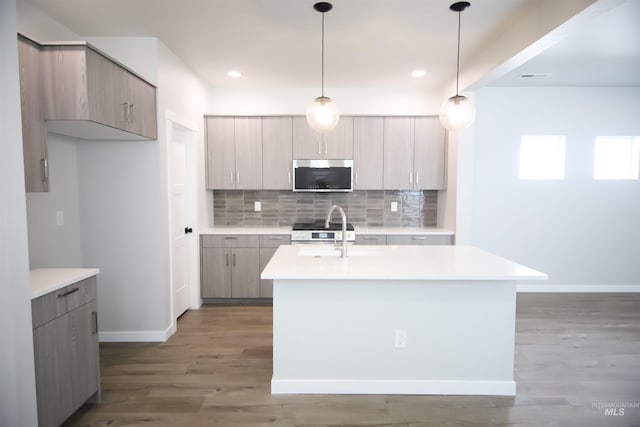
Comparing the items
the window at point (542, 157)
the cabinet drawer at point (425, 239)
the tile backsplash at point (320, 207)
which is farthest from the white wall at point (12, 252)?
the window at point (542, 157)

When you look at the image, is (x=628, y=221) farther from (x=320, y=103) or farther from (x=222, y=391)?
(x=222, y=391)

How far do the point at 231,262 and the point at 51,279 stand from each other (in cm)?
224

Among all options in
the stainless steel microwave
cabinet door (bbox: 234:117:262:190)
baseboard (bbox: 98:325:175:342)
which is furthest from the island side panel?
cabinet door (bbox: 234:117:262:190)

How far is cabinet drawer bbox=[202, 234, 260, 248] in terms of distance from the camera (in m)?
4.10

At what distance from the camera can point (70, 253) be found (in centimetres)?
293

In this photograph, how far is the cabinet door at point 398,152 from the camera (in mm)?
4332

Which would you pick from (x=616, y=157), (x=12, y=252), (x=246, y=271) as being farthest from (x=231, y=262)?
(x=616, y=157)

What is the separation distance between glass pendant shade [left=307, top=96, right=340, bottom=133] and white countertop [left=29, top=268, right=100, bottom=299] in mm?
1739

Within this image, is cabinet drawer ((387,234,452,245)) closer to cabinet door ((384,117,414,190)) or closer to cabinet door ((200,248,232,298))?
cabinet door ((384,117,414,190))

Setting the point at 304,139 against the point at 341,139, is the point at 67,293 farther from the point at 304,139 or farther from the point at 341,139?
the point at 341,139

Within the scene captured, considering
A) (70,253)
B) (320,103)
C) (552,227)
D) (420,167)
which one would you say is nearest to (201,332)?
(70,253)

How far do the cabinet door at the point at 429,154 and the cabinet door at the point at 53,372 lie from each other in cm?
375

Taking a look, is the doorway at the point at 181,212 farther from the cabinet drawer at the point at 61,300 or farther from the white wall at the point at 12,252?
the white wall at the point at 12,252

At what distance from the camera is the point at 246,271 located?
412cm
